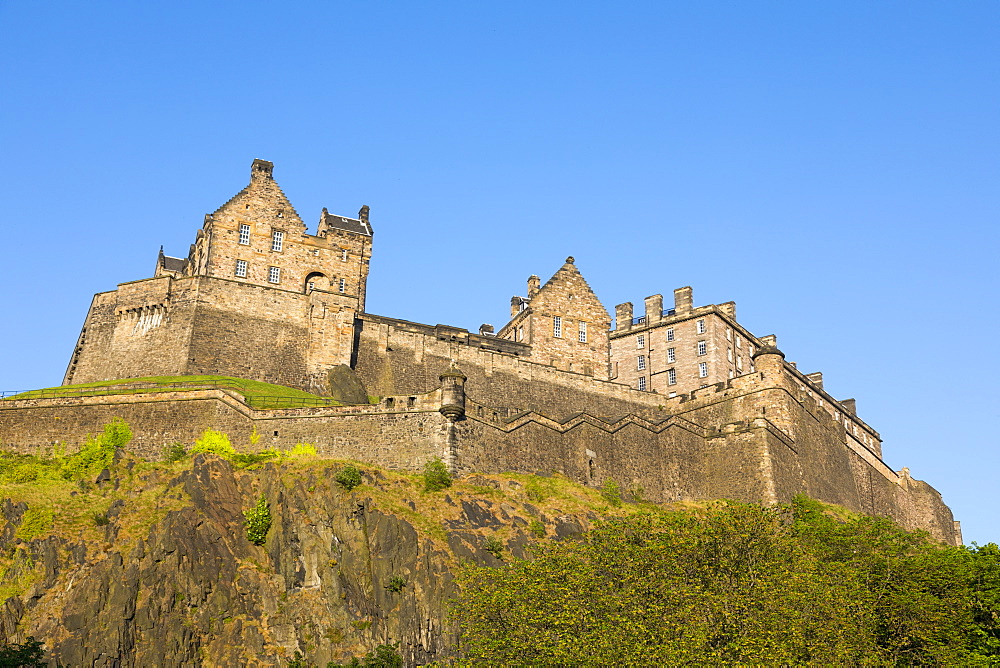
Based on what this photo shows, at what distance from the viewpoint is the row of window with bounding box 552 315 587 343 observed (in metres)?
79.8

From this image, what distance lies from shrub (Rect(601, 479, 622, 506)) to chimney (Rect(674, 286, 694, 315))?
25.8 metres

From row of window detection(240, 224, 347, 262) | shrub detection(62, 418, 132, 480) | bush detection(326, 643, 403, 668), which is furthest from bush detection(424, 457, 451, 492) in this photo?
row of window detection(240, 224, 347, 262)

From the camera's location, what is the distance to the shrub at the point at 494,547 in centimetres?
5206

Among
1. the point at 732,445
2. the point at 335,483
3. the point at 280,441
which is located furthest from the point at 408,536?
the point at 732,445

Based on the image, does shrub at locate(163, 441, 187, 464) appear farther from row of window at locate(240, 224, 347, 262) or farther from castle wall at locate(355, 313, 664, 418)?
row of window at locate(240, 224, 347, 262)

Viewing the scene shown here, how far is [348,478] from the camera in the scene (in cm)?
5275

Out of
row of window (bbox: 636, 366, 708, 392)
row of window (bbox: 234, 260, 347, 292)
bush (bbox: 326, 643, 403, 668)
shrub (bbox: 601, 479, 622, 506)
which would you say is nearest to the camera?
bush (bbox: 326, 643, 403, 668)

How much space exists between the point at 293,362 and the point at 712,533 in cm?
3226

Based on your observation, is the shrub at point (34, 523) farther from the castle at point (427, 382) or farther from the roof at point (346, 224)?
the roof at point (346, 224)

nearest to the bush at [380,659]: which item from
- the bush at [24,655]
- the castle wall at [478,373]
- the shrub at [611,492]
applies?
the bush at [24,655]

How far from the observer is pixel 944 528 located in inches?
3497

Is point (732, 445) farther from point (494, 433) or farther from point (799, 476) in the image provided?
point (494, 433)

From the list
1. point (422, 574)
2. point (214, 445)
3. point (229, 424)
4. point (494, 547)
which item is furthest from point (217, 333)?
point (494, 547)

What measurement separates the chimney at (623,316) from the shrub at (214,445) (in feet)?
127
